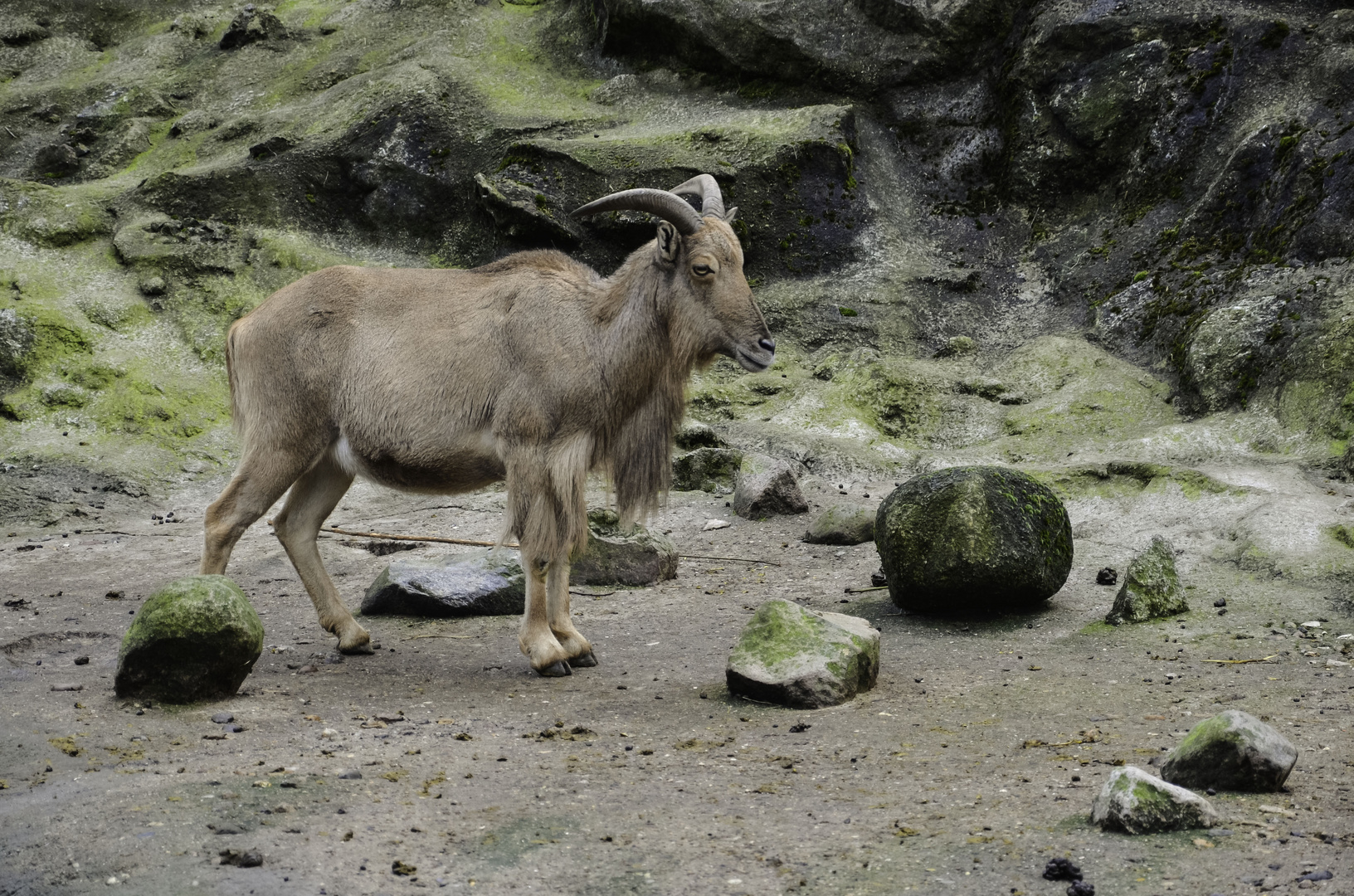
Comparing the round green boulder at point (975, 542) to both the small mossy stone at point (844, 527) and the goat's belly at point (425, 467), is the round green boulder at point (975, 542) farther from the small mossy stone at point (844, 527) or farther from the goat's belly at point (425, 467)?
the goat's belly at point (425, 467)

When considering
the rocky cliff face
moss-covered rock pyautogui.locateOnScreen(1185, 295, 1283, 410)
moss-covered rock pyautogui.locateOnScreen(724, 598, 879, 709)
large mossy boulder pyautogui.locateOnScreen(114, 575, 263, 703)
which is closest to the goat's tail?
large mossy boulder pyautogui.locateOnScreen(114, 575, 263, 703)

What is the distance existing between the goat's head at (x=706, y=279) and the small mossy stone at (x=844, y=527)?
127 inches

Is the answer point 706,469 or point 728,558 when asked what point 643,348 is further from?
point 706,469

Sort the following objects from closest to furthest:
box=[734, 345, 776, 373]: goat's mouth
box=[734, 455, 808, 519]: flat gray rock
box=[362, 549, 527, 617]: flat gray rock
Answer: box=[734, 345, 776, 373]: goat's mouth → box=[362, 549, 527, 617]: flat gray rock → box=[734, 455, 808, 519]: flat gray rock

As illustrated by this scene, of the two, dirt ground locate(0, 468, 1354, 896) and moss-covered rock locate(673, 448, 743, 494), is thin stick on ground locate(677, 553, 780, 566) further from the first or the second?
moss-covered rock locate(673, 448, 743, 494)

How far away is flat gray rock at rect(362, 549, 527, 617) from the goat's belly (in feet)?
3.58

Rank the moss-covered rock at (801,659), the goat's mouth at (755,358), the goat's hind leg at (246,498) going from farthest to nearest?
the goat's hind leg at (246,498) → the goat's mouth at (755,358) → the moss-covered rock at (801,659)

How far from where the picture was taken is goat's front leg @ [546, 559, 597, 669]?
6680 millimetres

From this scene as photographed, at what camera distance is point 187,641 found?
5348mm

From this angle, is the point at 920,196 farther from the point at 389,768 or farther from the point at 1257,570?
the point at 389,768

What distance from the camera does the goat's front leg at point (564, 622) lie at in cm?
668

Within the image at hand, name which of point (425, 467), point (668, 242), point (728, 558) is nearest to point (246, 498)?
point (425, 467)

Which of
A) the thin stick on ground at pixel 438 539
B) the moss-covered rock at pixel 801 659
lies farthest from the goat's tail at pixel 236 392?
the moss-covered rock at pixel 801 659

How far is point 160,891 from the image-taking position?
3.42 meters
